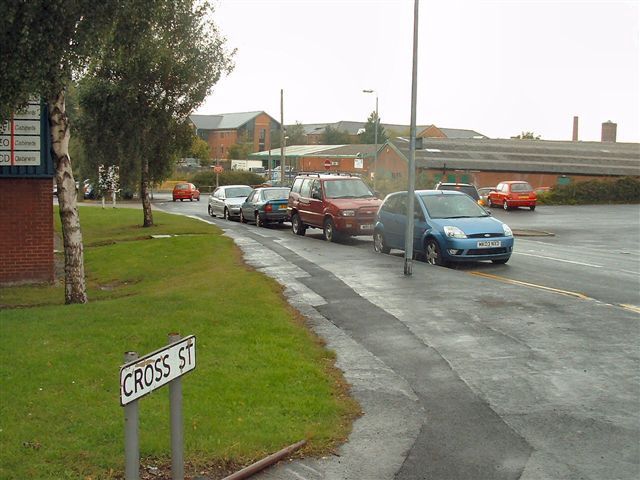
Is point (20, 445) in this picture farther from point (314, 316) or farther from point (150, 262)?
point (150, 262)

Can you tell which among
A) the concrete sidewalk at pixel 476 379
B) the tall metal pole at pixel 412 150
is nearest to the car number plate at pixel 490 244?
the tall metal pole at pixel 412 150

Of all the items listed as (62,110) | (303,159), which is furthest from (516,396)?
(303,159)

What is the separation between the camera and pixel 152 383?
4219 mm

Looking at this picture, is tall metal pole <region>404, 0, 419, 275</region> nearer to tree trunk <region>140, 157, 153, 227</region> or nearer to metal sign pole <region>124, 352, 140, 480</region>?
metal sign pole <region>124, 352, 140, 480</region>

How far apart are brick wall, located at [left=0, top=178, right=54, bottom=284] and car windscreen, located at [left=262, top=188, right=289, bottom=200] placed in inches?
544

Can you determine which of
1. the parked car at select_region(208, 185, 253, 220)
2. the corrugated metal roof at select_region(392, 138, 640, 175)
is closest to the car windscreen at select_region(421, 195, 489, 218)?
the parked car at select_region(208, 185, 253, 220)

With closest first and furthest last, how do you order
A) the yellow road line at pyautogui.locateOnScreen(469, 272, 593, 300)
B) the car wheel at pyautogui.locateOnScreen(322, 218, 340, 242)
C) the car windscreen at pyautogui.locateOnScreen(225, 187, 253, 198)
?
the yellow road line at pyautogui.locateOnScreen(469, 272, 593, 300), the car wheel at pyautogui.locateOnScreen(322, 218, 340, 242), the car windscreen at pyautogui.locateOnScreen(225, 187, 253, 198)

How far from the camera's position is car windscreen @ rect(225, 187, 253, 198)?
37.5 meters

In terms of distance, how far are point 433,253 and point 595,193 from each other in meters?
41.0

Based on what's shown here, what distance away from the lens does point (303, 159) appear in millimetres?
93500

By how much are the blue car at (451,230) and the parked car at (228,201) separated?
1814cm

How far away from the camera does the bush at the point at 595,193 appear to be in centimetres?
5272

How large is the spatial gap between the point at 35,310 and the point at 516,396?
7.64 metres

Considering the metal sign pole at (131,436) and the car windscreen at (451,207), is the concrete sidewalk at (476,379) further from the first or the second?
the car windscreen at (451,207)
